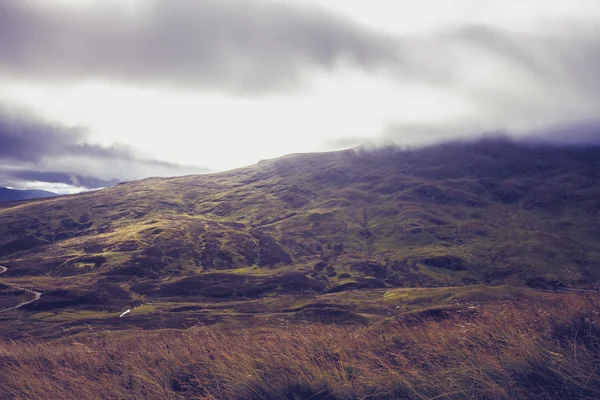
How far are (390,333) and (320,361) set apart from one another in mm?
2739

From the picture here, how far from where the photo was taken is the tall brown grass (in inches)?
297

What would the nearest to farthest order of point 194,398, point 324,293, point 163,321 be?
point 194,398, point 163,321, point 324,293

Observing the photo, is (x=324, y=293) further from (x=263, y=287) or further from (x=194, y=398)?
(x=194, y=398)

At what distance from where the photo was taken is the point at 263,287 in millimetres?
171250

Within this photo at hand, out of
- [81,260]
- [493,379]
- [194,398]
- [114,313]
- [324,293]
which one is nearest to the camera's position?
[493,379]

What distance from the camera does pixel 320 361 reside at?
29.4 ft

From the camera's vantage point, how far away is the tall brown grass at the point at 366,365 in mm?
7543

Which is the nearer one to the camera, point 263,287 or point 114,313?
point 114,313

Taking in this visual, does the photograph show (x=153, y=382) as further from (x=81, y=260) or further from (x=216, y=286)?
(x=81, y=260)

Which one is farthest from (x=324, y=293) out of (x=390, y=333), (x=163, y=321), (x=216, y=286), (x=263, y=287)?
(x=390, y=333)

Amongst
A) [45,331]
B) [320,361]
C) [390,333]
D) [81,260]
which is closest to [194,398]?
[320,361]

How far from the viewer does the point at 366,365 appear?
8523 mm

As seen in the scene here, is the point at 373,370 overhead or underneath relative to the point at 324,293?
overhead

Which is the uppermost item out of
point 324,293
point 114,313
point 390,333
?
point 390,333
